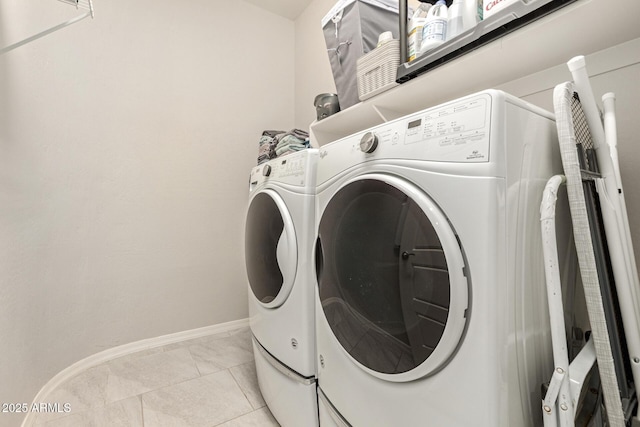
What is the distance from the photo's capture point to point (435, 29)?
849mm

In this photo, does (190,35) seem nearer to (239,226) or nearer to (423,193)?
(239,226)

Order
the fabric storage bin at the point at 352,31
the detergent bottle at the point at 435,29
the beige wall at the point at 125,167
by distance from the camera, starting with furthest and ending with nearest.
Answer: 1. the beige wall at the point at 125,167
2. the fabric storage bin at the point at 352,31
3. the detergent bottle at the point at 435,29

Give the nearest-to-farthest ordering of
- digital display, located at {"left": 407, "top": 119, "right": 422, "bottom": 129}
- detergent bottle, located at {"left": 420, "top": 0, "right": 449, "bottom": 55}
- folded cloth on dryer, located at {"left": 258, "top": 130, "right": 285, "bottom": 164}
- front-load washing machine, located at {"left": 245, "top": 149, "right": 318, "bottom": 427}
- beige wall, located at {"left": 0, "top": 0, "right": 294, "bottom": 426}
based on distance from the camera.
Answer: digital display, located at {"left": 407, "top": 119, "right": 422, "bottom": 129}
detergent bottle, located at {"left": 420, "top": 0, "right": 449, "bottom": 55}
front-load washing machine, located at {"left": 245, "top": 149, "right": 318, "bottom": 427}
beige wall, located at {"left": 0, "top": 0, "right": 294, "bottom": 426}
folded cloth on dryer, located at {"left": 258, "top": 130, "right": 285, "bottom": 164}

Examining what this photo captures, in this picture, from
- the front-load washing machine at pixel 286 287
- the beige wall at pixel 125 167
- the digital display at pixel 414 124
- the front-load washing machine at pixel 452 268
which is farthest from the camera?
the beige wall at pixel 125 167

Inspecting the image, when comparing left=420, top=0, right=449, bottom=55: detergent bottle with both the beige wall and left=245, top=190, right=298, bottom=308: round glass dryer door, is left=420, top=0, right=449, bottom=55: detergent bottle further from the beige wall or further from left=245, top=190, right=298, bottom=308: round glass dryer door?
the beige wall

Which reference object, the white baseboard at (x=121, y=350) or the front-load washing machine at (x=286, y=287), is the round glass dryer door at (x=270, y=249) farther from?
the white baseboard at (x=121, y=350)

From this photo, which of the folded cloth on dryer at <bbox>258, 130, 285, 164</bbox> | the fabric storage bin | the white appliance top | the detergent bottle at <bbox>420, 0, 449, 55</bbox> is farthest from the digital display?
the folded cloth on dryer at <bbox>258, 130, 285, 164</bbox>

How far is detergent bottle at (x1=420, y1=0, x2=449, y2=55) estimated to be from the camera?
846mm

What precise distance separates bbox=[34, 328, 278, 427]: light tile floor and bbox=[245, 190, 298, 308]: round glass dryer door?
0.53 m

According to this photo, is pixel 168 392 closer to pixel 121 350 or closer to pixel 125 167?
pixel 121 350

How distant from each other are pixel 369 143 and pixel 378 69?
525 millimetres

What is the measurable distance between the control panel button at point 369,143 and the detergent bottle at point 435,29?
0.41 m

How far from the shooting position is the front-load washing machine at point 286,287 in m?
0.95

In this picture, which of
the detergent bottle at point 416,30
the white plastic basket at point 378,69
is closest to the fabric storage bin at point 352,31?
the white plastic basket at point 378,69
